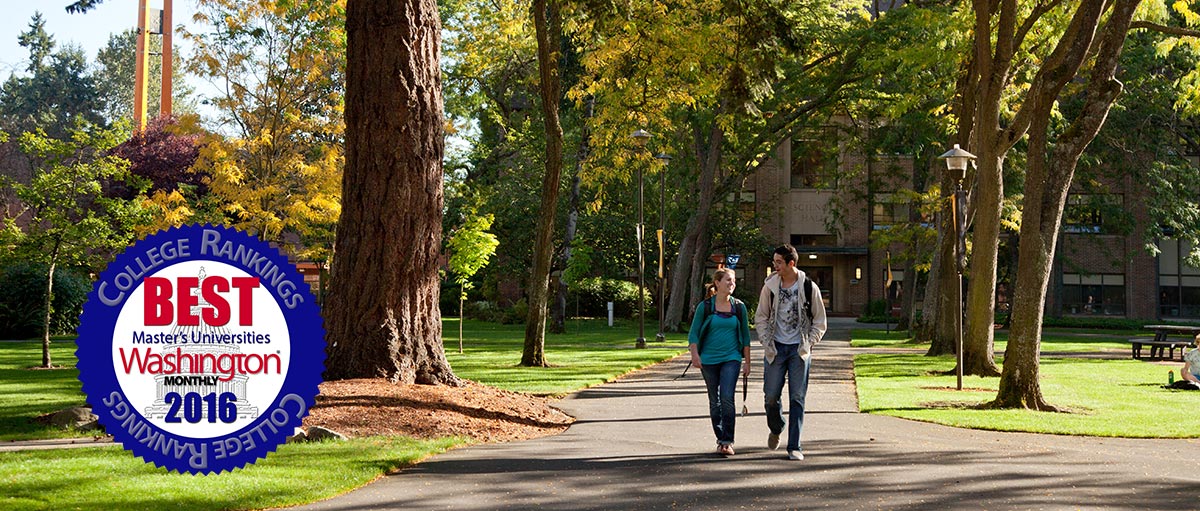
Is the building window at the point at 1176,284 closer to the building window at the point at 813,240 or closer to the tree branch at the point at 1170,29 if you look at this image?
the building window at the point at 813,240

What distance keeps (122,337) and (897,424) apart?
9.50m

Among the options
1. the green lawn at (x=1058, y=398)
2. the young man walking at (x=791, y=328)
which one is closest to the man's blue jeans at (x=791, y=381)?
the young man walking at (x=791, y=328)

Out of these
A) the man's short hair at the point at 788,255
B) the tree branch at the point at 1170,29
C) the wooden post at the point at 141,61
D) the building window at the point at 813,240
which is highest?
the wooden post at the point at 141,61

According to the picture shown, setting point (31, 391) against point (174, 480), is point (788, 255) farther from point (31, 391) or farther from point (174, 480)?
point (31, 391)

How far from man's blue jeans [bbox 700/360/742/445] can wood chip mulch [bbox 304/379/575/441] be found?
2387mm

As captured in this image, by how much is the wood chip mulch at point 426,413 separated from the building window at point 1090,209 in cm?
4097

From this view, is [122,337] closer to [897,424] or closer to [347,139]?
[347,139]

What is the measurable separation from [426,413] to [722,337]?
12.2 ft

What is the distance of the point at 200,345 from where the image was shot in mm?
7754

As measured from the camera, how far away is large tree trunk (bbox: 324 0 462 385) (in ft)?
48.2

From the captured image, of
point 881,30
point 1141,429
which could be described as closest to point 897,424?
point 1141,429

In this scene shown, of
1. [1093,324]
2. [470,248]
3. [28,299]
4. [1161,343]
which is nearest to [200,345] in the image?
[470,248]

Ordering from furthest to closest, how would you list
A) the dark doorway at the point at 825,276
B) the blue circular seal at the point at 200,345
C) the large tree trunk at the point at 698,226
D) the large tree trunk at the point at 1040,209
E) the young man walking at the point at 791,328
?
the dark doorway at the point at 825,276, the large tree trunk at the point at 698,226, the large tree trunk at the point at 1040,209, the young man walking at the point at 791,328, the blue circular seal at the point at 200,345

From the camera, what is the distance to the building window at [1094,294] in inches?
2552
